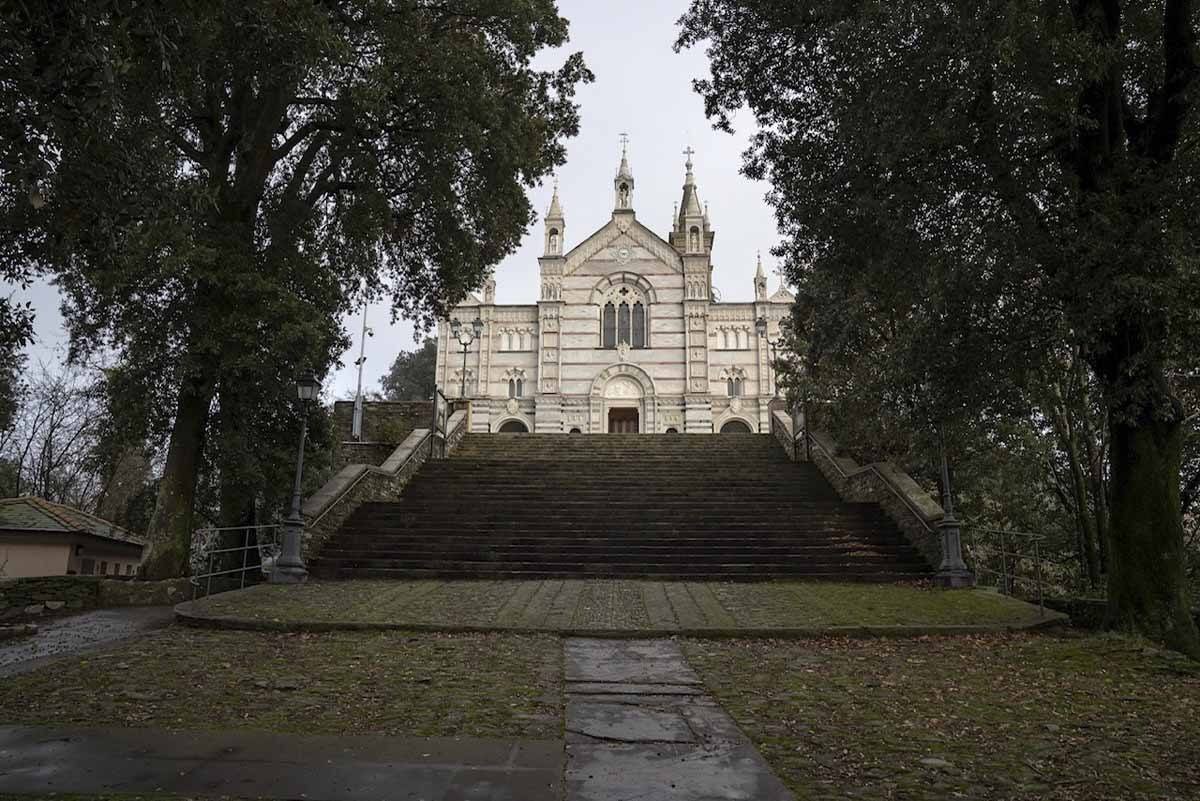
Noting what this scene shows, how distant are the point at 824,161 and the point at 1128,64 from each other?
3.47 meters

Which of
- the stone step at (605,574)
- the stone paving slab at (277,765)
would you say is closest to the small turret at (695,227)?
the stone step at (605,574)

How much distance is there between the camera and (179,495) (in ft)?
42.0

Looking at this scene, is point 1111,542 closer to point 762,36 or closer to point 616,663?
point 616,663

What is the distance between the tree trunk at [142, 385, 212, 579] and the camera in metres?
12.6

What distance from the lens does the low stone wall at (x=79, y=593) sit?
11.3m

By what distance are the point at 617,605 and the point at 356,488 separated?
7834 millimetres

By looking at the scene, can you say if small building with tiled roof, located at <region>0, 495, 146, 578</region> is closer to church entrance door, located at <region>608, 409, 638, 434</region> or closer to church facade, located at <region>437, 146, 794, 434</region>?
church facade, located at <region>437, 146, 794, 434</region>

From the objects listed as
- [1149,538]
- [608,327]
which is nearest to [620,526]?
[1149,538]

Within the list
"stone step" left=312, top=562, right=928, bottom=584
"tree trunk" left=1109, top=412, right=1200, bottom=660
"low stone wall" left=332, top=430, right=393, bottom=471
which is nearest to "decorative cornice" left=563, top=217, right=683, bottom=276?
"low stone wall" left=332, top=430, right=393, bottom=471

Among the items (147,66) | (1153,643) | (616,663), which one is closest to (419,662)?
(616,663)

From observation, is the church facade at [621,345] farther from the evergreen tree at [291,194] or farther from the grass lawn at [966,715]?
the grass lawn at [966,715]

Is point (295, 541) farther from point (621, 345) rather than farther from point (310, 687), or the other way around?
point (621, 345)

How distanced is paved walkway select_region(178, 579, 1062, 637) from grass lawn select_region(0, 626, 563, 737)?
0.84m

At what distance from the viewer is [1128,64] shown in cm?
886
